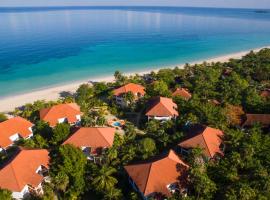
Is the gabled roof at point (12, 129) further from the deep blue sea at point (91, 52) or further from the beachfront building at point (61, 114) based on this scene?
the deep blue sea at point (91, 52)

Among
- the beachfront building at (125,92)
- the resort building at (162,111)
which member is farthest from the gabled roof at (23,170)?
the beachfront building at (125,92)

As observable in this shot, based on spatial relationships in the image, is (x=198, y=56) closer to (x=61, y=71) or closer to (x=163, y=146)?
(x=61, y=71)

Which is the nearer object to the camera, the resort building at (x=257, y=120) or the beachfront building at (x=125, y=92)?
the resort building at (x=257, y=120)

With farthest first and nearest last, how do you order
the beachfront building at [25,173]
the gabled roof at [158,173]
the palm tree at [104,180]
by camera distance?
the beachfront building at [25,173] < the gabled roof at [158,173] < the palm tree at [104,180]

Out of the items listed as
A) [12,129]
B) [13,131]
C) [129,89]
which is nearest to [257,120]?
[129,89]

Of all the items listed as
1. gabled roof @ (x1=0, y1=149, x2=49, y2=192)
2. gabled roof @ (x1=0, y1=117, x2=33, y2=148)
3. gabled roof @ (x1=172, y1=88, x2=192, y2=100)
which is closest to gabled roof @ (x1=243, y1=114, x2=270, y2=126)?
gabled roof @ (x1=172, y1=88, x2=192, y2=100)

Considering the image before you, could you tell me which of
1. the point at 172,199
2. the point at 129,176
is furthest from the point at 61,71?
the point at 172,199

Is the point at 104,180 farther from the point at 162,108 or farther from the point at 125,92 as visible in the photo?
the point at 125,92
